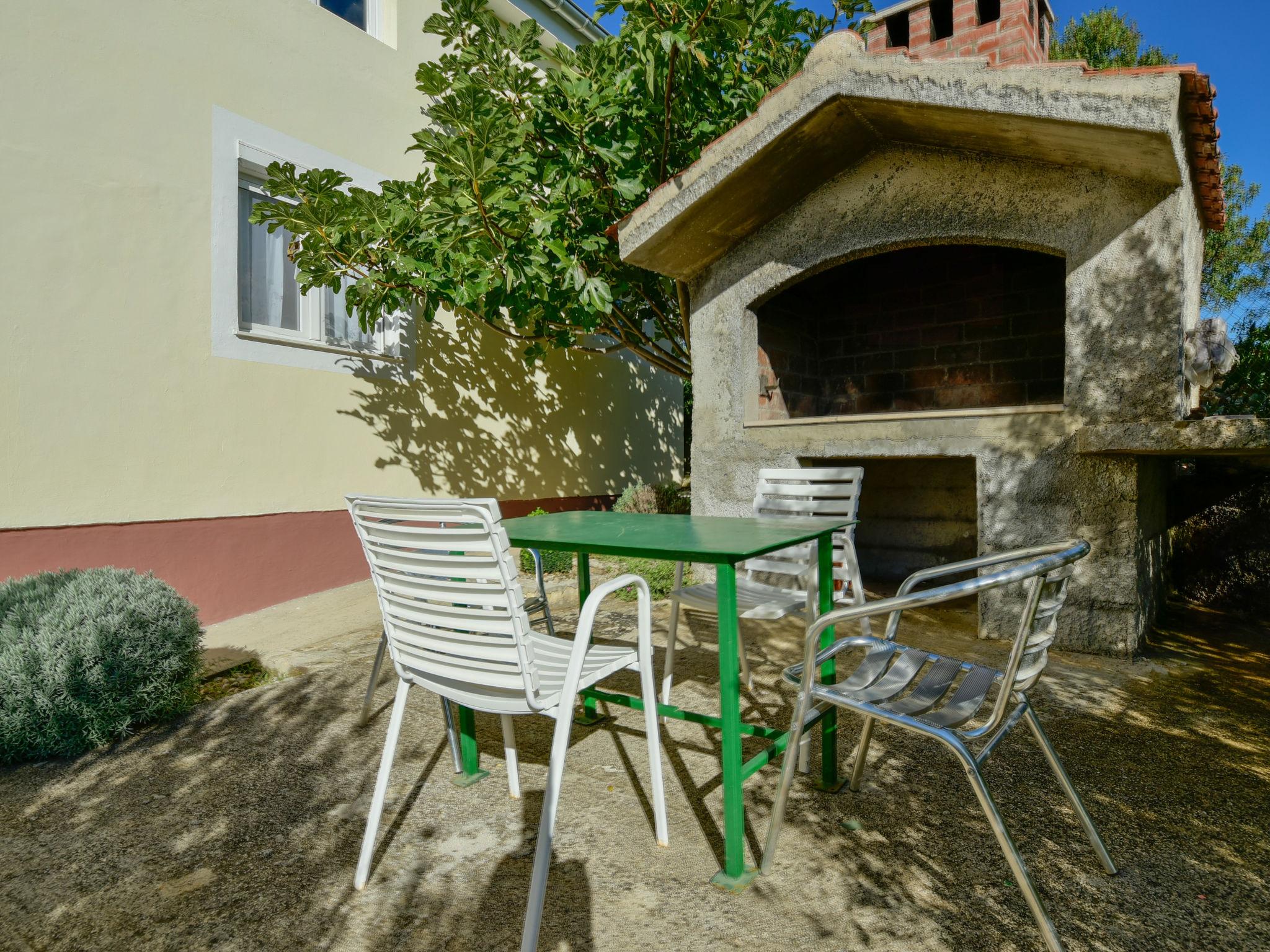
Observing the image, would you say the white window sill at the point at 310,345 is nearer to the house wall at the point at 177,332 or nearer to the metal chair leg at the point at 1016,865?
the house wall at the point at 177,332

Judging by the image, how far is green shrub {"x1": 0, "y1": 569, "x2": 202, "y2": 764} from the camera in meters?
3.09

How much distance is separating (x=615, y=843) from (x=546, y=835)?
656 millimetres

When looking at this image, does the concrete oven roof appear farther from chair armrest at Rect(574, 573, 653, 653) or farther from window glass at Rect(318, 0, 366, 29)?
window glass at Rect(318, 0, 366, 29)

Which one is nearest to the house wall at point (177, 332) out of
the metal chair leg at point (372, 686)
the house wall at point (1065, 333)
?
the metal chair leg at point (372, 686)

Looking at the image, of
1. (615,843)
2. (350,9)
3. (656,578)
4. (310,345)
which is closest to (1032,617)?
(615,843)

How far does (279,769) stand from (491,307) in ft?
12.6

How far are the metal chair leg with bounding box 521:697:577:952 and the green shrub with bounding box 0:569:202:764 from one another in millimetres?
2395

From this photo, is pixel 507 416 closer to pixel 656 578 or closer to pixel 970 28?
pixel 656 578

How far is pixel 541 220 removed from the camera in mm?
5125

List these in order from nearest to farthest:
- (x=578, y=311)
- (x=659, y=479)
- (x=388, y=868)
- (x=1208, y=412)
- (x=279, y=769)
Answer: (x=388, y=868) → (x=279, y=769) → (x=578, y=311) → (x=1208, y=412) → (x=659, y=479)

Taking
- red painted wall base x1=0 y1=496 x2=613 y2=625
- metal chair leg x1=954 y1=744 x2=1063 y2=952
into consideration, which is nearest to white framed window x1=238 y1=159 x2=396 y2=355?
red painted wall base x1=0 y1=496 x2=613 y2=625

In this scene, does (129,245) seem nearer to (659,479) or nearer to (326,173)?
(326,173)

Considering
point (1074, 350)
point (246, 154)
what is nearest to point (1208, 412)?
point (1074, 350)

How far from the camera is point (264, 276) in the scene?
6191 mm
